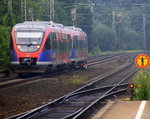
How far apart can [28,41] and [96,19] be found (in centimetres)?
8456

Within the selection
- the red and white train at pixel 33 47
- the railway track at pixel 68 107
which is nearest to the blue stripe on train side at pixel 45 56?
the red and white train at pixel 33 47

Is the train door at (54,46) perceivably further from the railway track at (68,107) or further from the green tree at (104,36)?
the green tree at (104,36)

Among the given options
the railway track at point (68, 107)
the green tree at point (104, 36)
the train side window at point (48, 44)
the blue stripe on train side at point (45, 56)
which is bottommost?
the green tree at point (104, 36)

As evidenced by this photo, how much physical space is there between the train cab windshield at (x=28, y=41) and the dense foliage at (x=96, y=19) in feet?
14.8

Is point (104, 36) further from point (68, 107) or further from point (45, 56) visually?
point (68, 107)

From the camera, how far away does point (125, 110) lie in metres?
14.8

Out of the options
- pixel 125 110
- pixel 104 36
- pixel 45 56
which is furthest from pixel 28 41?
pixel 104 36

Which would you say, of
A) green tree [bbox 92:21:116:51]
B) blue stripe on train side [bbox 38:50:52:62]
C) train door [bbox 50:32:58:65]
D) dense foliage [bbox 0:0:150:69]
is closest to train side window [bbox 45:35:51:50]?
blue stripe on train side [bbox 38:50:52:62]

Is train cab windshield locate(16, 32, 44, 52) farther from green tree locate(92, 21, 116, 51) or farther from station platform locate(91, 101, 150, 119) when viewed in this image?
green tree locate(92, 21, 116, 51)

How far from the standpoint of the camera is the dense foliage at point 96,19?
52438mm

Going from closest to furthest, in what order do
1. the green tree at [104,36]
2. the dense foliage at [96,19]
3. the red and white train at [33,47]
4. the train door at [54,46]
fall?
1. the red and white train at [33,47]
2. the train door at [54,46]
3. the dense foliage at [96,19]
4. the green tree at [104,36]

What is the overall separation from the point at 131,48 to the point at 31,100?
9835 cm

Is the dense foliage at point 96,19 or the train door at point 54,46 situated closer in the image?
the train door at point 54,46

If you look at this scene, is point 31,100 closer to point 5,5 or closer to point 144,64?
point 144,64
